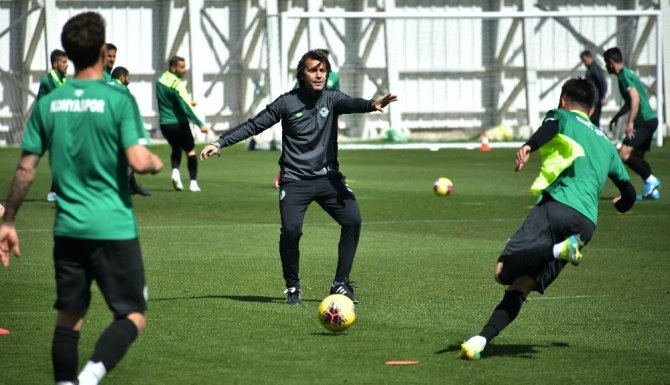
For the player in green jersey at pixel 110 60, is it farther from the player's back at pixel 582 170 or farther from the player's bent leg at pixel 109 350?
the player's bent leg at pixel 109 350

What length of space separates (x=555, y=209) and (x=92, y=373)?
3.41 m

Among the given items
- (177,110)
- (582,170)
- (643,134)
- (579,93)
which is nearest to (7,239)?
(582,170)

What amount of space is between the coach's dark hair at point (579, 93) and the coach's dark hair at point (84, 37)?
351 centimetres

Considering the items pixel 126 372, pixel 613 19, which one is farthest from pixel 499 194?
pixel 613 19

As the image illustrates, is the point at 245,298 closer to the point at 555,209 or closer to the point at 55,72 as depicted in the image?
the point at 555,209

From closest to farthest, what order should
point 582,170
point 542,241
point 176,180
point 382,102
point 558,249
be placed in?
point 558,249
point 542,241
point 582,170
point 382,102
point 176,180

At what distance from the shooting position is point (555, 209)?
27.2ft

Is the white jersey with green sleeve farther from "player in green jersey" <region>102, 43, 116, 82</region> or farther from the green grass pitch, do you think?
"player in green jersey" <region>102, 43, 116, 82</region>

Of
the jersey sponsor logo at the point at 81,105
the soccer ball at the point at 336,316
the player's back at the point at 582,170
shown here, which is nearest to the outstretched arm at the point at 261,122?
the soccer ball at the point at 336,316

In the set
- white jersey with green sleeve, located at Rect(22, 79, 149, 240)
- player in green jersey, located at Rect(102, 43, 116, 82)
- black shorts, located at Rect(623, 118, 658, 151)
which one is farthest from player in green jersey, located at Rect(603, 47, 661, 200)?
white jersey with green sleeve, located at Rect(22, 79, 149, 240)

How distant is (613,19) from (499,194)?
21946mm

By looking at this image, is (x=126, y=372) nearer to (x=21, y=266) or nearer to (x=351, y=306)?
(x=351, y=306)

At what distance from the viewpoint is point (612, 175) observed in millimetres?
8719

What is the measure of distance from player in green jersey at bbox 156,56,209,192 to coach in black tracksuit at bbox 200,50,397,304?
10477mm
